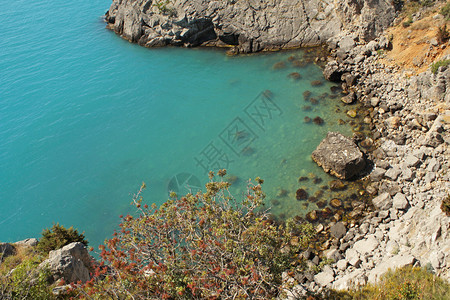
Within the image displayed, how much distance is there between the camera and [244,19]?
123ft

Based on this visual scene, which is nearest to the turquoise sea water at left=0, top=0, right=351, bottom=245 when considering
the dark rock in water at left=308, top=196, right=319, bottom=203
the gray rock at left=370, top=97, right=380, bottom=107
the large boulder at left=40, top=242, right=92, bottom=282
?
the dark rock in water at left=308, top=196, right=319, bottom=203

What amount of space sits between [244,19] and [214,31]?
4060mm

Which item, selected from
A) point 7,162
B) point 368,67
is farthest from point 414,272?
point 7,162

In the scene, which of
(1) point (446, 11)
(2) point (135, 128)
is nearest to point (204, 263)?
(2) point (135, 128)

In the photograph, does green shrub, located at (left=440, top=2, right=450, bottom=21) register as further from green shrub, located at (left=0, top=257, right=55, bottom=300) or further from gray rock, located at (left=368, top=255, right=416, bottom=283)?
green shrub, located at (left=0, top=257, right=55, bottom=300)

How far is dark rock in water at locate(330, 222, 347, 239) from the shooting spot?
19188 millimetres

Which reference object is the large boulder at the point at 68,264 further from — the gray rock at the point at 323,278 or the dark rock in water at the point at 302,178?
the dark rock in water at the point at 302,178

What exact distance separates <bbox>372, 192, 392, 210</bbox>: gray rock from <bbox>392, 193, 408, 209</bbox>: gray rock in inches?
10.8

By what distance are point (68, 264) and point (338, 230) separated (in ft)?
47.9

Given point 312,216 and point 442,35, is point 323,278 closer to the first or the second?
point 312,216

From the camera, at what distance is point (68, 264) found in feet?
50.6

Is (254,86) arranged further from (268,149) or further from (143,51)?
(143,51)

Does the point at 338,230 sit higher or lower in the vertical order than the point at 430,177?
lower

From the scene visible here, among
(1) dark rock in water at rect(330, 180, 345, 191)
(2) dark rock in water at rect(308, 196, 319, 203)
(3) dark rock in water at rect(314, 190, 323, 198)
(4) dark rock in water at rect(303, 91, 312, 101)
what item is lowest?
(2) dark rock in water at rect(308, 196, 319, 203)
